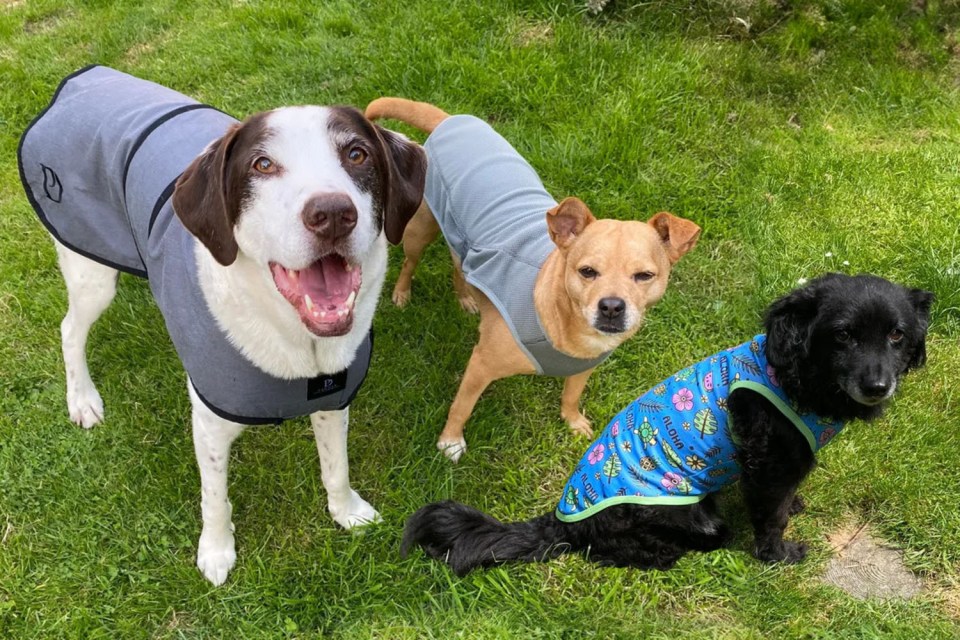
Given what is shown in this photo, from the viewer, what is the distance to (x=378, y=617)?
2529mm

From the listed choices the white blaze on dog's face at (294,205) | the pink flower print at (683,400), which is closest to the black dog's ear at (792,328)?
the pink flower print at (683,400)

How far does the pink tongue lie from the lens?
1.85 meters

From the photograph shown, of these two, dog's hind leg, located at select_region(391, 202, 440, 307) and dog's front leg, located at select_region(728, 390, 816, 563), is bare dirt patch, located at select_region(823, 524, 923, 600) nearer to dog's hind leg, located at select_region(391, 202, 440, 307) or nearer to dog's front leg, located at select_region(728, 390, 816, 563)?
dog's front leg, located at select_region(728, 390, 816, 563)

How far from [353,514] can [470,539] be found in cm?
58

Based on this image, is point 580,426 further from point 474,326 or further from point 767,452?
point 767,452

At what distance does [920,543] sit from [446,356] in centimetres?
227

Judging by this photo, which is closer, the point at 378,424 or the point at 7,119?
the point at 378,424

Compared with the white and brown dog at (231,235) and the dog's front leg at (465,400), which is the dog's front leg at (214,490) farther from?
the dog's front leg at (465,400)

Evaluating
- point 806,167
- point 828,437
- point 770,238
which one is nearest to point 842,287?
point 828,437

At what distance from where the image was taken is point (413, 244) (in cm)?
362

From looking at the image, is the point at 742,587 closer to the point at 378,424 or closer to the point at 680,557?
the point at 680,557

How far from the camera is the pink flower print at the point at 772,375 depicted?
244cm

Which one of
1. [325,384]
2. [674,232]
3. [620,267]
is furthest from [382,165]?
[674,232]

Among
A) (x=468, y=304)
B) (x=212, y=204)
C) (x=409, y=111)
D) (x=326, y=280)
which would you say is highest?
(x=212, y=204)
